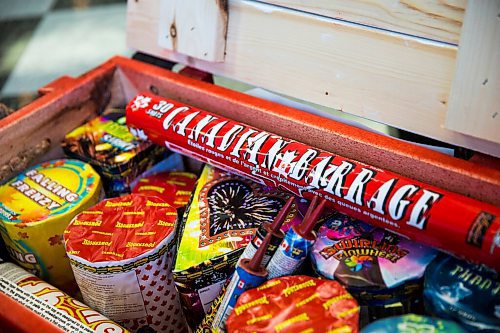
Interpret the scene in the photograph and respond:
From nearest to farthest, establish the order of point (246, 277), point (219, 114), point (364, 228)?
point (246, 277) < point (364, 228) < point (219, 114)

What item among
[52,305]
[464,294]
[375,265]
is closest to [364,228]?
[375,265]

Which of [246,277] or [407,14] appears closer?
[246,277]

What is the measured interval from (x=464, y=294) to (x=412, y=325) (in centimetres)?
10

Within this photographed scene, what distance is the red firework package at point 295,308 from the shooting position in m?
0.78

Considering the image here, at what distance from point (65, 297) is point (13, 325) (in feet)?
0.35

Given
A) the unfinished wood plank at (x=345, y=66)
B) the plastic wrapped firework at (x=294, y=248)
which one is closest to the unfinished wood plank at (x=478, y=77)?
the unfinished wood plank at (x=345, y=66)

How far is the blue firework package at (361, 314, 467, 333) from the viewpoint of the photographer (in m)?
0.75

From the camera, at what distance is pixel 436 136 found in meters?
1.02

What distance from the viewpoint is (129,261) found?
3.25 feet

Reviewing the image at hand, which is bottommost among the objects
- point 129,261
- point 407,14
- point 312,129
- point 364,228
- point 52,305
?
point 52,305

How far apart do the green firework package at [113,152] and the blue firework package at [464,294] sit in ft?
2.41

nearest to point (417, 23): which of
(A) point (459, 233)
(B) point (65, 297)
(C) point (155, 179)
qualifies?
(A) point (459, 233)

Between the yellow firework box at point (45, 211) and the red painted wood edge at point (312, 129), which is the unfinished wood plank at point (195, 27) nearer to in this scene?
the red painted wood edge at point (312, 129)

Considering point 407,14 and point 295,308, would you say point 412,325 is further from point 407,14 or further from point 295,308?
point 407,14
